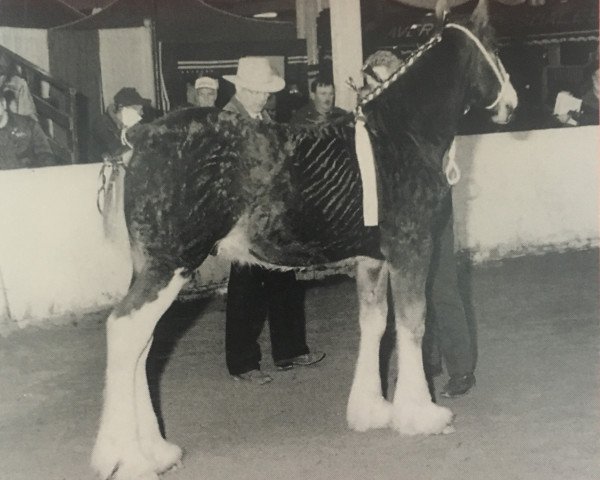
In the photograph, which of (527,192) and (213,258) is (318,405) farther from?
(527,192)

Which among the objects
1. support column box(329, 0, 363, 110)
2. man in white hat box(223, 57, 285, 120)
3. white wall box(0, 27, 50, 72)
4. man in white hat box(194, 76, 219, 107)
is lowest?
man in white hat box(223, 57, 285, 120)

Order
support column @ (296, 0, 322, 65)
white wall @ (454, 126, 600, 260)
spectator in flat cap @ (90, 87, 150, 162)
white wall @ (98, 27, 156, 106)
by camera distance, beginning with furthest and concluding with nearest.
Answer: white wall @ (98, 27, 156, 106) < support column @ (296, 0, 322, 65) < white wall @ (454, 126, 600, 260) < spectator in flat cap @ (90, 87, 150, 162)

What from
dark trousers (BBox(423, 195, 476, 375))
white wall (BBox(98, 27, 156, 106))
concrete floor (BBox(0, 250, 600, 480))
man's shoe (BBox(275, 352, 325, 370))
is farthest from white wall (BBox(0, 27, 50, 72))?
dark trousers (BBox(423, 195, 476, 375))

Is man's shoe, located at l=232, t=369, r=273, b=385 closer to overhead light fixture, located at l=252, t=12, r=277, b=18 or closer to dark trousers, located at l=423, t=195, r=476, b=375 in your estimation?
dark trousers, located at l=423, t=195, r=476, b=375

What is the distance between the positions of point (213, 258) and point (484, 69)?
399 centimetres

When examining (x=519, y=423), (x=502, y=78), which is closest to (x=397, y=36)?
(x=502, y=78)

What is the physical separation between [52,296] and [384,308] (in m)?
3.68

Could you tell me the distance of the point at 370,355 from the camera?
464cm

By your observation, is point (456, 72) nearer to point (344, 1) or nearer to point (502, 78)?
point (502, 78)

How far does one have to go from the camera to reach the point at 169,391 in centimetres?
532

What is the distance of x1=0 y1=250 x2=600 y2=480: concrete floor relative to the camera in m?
4.01

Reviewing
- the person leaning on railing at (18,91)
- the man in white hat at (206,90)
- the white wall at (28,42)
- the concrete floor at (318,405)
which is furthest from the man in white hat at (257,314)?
the white wall at (28,42)

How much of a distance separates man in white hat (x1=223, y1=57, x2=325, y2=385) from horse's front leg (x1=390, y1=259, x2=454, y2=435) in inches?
52.4

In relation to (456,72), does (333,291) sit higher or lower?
lower
